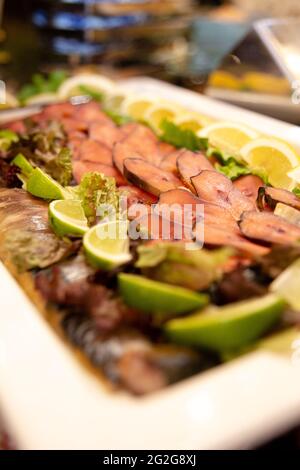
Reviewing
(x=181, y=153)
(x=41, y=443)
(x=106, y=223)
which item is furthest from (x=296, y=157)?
(x=41, y=443)

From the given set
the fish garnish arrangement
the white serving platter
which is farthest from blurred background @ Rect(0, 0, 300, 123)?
the white serving platter

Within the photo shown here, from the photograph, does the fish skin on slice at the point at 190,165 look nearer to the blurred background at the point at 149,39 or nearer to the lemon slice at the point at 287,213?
the lemon slice at the point at 287,213

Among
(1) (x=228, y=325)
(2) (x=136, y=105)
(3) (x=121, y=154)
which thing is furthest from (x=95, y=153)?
(1) (x=228, y=325)

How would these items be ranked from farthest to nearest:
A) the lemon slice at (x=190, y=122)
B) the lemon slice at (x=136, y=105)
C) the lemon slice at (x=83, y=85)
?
the lemon slice at (x=83, y=85)
the lemon slice at (x=136, y=105)
the lemon slice at (x=190, y=122)

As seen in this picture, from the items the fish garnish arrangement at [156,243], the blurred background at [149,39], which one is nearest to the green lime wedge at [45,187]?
the fish garnish arrangement at [156,243]
